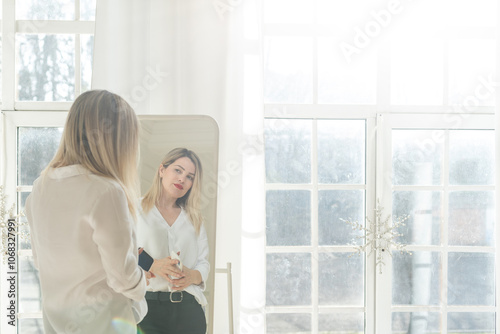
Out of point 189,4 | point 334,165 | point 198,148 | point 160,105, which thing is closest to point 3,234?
point 160,105

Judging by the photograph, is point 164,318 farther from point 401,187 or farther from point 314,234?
point 401,187

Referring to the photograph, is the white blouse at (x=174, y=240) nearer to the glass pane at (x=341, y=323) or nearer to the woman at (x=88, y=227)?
the woman at (x=88, y=227)

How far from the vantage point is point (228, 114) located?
266 centimetres

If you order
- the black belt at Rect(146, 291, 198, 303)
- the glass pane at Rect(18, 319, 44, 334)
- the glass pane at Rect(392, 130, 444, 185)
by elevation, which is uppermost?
the glass pane at Rect(392, 130, 444, 185)

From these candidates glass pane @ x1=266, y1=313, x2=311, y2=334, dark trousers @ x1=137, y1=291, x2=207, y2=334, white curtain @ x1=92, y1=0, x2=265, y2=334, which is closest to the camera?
dark trousers @ x1=137, y1=291, x2=207, y2=334

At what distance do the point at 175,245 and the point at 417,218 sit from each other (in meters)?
1.55

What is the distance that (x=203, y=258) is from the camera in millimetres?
2256

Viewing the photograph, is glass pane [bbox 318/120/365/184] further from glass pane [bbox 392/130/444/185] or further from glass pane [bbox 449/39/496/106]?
glass pane [bbox 449/39/496/106]

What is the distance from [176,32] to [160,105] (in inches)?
16.8

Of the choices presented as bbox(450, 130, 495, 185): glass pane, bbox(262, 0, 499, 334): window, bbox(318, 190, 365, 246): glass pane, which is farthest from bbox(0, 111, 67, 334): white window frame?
bbox(450, 130, 495, 185): glass pane

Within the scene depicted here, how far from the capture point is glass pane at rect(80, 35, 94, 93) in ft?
9.43

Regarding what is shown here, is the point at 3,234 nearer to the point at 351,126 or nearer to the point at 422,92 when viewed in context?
the point at 351,126

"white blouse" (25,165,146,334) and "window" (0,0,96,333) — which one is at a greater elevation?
"window" (0,0,96,333)

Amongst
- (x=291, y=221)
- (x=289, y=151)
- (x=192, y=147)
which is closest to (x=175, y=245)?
(x=192, y=147)
